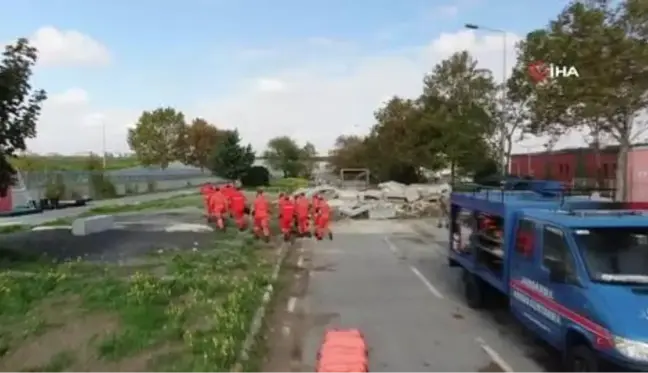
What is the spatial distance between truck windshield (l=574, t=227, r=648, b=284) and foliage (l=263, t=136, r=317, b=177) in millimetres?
101274

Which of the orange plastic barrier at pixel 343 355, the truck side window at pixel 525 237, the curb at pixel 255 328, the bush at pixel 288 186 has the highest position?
the truck side window at pixel 525 237

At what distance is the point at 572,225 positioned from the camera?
8.04 m

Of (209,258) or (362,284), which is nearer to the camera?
(362,284)

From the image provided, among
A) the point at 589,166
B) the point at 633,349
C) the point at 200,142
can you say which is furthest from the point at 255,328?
the point at 200,142

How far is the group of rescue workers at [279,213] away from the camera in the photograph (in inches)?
938

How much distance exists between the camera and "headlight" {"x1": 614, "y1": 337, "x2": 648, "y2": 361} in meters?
6.42

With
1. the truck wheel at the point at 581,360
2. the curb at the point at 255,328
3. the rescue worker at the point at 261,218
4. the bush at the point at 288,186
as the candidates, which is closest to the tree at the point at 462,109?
the bush at the point at 288,186

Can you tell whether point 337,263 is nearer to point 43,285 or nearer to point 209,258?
point 209,258

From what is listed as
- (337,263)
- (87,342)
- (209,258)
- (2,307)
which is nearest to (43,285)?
(2,307)

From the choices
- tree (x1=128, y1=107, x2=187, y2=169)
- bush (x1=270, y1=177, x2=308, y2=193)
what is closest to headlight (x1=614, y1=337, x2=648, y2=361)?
bush (x1=270, y1=177, x2=308, y2=193)

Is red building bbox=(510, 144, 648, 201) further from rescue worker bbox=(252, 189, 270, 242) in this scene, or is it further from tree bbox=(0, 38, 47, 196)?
tree bbox=(0, 38, 47, 196)

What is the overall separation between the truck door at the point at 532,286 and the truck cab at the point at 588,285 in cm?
1

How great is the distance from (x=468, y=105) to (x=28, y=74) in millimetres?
39564

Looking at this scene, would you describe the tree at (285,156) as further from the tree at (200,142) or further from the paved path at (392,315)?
the paved path at (392,315)
